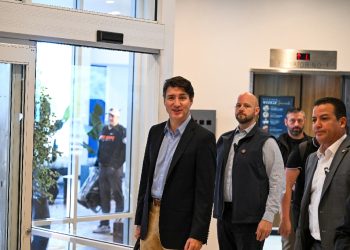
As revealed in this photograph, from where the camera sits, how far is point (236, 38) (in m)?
5.14

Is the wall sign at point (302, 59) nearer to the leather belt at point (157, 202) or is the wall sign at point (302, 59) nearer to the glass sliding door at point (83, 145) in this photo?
the glass sliding door at point (83, 145)

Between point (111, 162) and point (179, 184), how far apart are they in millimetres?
1419

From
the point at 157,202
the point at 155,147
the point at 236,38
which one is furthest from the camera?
the point at 236,38

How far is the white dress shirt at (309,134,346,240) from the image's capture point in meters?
2.35

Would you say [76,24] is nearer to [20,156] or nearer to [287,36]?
[20,156]

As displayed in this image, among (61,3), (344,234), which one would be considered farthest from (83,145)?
(344,234)

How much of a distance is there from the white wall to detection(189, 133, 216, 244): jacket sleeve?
2687 mm

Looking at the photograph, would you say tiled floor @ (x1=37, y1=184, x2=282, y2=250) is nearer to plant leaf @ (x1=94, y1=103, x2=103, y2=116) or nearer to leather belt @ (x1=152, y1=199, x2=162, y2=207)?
plant leaf @ (x1=94, y1=103, x2=103, y2=116)

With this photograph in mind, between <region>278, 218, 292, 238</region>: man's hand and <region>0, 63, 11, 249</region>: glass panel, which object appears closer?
<region>0, 63, 11, 249</region>: glass panel

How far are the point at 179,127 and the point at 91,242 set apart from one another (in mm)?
1532

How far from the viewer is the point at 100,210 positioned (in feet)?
12.2

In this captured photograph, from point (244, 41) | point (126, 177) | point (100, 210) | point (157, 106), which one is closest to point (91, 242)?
point (100, 210)

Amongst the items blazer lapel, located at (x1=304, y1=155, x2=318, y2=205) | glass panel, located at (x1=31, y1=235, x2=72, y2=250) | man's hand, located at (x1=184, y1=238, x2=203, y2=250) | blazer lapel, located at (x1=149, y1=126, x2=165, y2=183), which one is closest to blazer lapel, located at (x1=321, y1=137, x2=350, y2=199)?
blazer lapel, located at (x1=304, y1=155, x2=318, y2=205)

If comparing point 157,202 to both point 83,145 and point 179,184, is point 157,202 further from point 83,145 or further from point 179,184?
point 83,145
